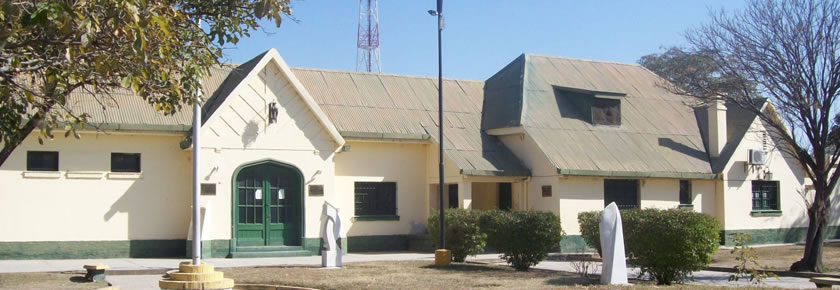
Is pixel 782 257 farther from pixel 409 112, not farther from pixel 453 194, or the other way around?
pixel 409 112

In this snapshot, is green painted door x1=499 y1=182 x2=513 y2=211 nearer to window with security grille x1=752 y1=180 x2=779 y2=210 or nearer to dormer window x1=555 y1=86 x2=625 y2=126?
dormer window x1=555 y1=86 x2=625 y2=126

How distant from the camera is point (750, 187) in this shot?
1165 inches

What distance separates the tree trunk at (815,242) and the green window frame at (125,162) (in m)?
16.4

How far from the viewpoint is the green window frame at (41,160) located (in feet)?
72.3

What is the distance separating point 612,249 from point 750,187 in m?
17.3

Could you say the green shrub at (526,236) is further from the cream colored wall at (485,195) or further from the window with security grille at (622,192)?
the cream colored wall at (485,195)

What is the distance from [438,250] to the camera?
20016 millimetres

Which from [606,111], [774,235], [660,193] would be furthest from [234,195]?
[774,235]

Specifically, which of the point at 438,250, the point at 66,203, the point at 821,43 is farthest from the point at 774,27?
the point at 66,203

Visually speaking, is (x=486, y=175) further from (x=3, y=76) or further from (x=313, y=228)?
(x=3, y=76)

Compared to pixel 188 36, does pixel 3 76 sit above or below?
below

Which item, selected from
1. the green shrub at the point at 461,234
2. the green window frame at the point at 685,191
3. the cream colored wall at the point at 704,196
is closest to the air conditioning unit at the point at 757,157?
the cream colored wall at the point at 704,196

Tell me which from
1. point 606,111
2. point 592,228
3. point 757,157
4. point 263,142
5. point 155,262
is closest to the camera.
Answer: point 592,228

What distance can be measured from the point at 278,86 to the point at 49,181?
251 inches
